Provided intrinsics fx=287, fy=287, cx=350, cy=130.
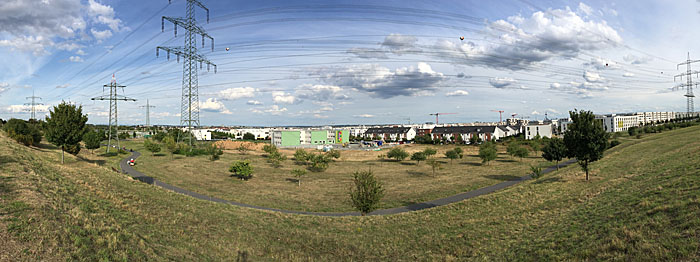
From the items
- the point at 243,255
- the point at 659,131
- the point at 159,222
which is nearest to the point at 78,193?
the point at 159,222

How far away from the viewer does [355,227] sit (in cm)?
2262

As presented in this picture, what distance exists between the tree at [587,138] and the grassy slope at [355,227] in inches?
217

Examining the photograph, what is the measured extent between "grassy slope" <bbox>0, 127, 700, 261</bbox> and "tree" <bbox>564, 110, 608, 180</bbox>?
217 inches

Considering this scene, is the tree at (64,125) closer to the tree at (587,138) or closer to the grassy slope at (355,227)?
the grassy slope at (355,227)

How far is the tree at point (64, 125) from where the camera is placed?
125 feet

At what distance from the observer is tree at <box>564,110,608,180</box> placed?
3002 centimetres

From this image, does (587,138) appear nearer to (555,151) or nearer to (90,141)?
(555,151)

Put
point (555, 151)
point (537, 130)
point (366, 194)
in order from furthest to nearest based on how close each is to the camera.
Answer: point (537, 130), point (555, 151), point (366, 194)

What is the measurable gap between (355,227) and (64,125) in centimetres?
4281

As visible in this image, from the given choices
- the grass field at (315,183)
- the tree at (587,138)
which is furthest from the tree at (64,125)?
the tree at (587,138)

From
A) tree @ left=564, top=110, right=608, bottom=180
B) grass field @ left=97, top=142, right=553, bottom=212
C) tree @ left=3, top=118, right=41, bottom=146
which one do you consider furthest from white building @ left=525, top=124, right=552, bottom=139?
tree @ left=3, top=118, right=41, bottom=146

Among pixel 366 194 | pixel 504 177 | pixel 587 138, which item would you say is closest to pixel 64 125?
pixel 366 194

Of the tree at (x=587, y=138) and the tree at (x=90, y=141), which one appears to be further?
the tree at (x=90, y=141)

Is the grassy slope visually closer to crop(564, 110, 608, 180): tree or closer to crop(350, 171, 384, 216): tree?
crop(350, 171, 384, 216): tree
